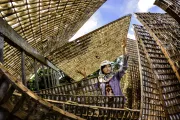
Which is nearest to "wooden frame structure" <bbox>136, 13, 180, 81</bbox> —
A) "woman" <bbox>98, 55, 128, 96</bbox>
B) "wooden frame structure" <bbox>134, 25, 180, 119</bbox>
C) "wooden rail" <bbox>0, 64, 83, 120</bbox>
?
"wooden frame structure" <bbox>134, 25, 180, 119</bbox>

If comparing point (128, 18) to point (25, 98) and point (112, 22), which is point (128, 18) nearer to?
point (112, 22)

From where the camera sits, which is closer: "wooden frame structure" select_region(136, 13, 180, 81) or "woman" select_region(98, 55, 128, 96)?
"woman" select_region(98, 55, 128, 96)

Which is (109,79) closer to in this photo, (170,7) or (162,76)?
(162,76)

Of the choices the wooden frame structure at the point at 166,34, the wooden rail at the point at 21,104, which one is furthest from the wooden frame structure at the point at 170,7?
the wooden rail at the point at 21,104

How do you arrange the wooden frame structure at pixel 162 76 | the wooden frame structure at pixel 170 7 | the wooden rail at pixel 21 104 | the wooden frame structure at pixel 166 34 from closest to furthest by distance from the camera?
the wooden rail at pixel 21 104
the wooden frame structure at pixel 170 7
the wooden frame structure at pixel 162 76
the wooden frame structure at pixel 166 34

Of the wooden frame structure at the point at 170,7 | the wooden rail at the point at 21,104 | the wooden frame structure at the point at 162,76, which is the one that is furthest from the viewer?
the wooden frame structure at the point at 162,76

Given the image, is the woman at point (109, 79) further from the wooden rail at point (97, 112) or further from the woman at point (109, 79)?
the wooden rail at point (97, 112)

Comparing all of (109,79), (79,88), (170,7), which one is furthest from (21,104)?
(170,7)

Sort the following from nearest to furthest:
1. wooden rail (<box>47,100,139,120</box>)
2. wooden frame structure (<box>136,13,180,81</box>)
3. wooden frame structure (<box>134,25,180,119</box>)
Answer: wooden rail (<box>47,100,139,120</box>)
wooden frame structure (<box>134,25,180,119</box>)
wooden frame structure (<box>136,13,180,81</box>)

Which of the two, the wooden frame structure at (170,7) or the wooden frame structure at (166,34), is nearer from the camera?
the wooden frame structure at (170,7)

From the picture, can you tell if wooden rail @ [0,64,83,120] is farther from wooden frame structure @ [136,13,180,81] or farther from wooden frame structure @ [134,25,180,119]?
wooden frame structure @ [136,13,180,81]

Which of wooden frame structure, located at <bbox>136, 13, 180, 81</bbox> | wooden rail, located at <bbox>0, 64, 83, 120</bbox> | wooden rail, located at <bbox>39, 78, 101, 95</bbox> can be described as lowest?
wooden rail, located at <bbox>0, 64, 83, 120</bbox>

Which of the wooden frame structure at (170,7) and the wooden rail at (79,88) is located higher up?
the wooden frame structure at (170,7)

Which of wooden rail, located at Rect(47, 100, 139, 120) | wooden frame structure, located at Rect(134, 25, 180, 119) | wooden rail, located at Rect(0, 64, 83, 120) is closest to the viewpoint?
wooden rail, located at Rect(0, 64, 83, 120)
